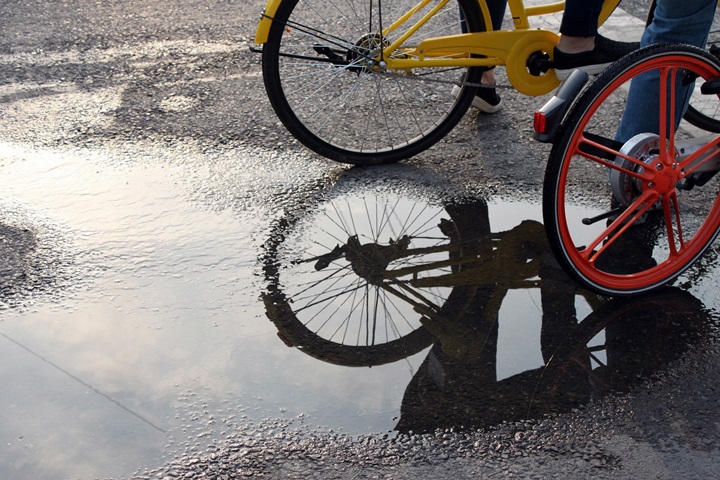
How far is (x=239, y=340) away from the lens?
10.1 feet

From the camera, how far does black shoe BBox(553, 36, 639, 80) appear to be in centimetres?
396

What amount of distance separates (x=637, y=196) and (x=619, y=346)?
25.9 inches

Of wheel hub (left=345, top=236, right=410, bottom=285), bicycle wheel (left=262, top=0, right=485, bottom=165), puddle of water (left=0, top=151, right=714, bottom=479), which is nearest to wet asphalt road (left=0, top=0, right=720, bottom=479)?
puddle of water (left=0, top=151, right=714, bottom=479)

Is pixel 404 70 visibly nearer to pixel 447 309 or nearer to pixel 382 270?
pixel 382 270

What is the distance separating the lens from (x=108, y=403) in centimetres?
277

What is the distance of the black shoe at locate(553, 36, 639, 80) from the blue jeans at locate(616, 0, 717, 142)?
29cm

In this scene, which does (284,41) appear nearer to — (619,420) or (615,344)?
(615,344)

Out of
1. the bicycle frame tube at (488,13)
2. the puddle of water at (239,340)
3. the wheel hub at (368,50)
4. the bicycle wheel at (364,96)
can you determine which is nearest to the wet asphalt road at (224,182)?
the puddle of water at (239,340)

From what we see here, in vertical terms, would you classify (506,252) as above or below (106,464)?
above

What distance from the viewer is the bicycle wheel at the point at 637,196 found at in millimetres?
2949

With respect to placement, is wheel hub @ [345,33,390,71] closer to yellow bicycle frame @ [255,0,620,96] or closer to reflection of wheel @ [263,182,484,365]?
yellow bicycle frame @ [255,0,620,96]

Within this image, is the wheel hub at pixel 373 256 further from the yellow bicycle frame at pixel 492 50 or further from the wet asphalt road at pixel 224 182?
the yellow bicycle frame at pixel 492 50

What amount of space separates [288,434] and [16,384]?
95cm

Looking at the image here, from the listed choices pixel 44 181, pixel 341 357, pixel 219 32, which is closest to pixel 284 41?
pixel 219 32
